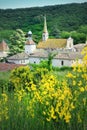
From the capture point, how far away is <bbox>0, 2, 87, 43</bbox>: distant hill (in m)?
78.8

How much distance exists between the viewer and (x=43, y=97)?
5133 mm

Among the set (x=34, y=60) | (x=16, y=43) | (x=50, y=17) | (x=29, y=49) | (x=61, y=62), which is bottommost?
(x=34, y=60)

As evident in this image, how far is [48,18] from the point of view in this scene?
280 feet

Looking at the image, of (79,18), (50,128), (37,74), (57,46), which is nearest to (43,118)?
(50,128)

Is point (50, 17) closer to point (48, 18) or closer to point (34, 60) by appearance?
point (48, 18)

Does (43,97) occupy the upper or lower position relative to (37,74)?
upper

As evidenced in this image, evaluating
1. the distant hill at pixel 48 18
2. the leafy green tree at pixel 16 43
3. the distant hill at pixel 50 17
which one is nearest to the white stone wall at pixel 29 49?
the leafy green tree at pixel 16 43

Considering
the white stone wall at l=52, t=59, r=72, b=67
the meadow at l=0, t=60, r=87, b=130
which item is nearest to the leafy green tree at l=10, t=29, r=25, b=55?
the white stone wall at l=52, t=59, r=72, b=67

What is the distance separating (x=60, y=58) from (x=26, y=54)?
6.86 metres

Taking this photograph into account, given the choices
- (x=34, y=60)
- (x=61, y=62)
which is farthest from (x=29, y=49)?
(x=61, y=62)

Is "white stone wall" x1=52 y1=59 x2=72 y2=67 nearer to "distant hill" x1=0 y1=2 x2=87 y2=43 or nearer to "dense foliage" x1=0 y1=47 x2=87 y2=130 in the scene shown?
"dense foliage" x1=0 y1=47 x2=87 y2=130

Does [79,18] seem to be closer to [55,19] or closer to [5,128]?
[55,19]

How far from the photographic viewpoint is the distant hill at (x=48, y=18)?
258 feet

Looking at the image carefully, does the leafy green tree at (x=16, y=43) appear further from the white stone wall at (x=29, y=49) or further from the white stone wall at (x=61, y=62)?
the white stone wall at (x=61, y=62)
